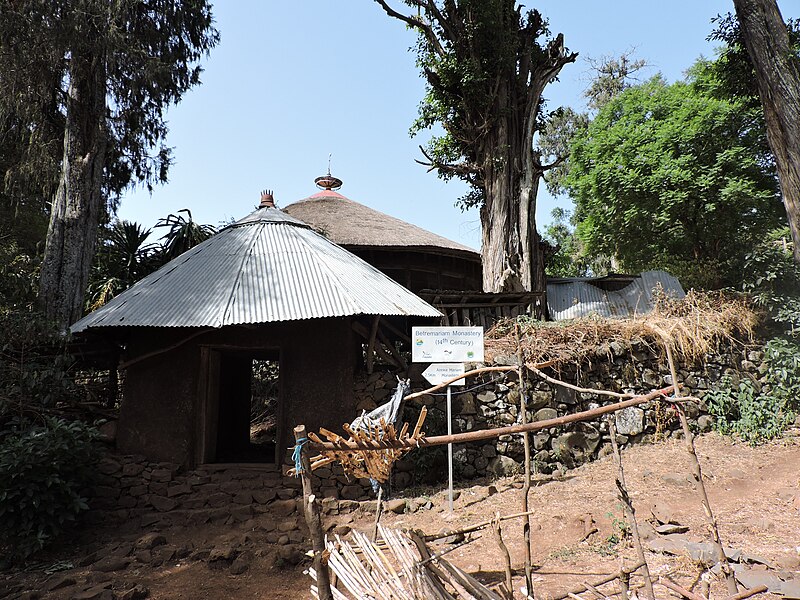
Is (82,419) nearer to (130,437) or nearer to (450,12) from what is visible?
(130,437)

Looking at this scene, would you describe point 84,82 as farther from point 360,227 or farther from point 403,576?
point 403,576

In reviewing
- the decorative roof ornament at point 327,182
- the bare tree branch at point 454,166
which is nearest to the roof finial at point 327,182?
the decorative roof ornament at point 327,182

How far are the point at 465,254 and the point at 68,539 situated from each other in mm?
8906

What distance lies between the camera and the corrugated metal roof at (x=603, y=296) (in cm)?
1259

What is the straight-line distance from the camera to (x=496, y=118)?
11.0m

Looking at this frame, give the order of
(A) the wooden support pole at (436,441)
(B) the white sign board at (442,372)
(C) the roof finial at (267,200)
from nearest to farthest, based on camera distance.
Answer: (A) the wooden support pole at (436,441) < (B) the white sign board at (442,372) < (C) the roof finial at (267,200)

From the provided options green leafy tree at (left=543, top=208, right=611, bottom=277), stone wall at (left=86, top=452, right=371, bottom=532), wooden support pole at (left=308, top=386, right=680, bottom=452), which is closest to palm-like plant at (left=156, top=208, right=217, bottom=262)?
stone wall at (left=86, top=452, right=371, bottom=532)

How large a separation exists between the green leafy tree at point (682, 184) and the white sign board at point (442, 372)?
7877mm

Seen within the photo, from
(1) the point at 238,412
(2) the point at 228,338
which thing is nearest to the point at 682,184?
(2) the point at 228,338

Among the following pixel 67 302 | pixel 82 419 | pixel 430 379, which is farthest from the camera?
pixel 67 302

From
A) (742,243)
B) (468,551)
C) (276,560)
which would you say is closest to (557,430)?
(468,551)

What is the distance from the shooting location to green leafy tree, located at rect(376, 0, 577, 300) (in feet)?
35.0

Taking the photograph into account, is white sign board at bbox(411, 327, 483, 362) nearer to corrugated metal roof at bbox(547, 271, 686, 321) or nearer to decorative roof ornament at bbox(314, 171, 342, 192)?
corrugated metal roof at bbox(547, 271, 686, 321)

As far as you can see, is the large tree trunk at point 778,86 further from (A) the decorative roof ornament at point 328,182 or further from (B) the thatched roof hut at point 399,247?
(A) the decorative roof ornament at point 328,182
